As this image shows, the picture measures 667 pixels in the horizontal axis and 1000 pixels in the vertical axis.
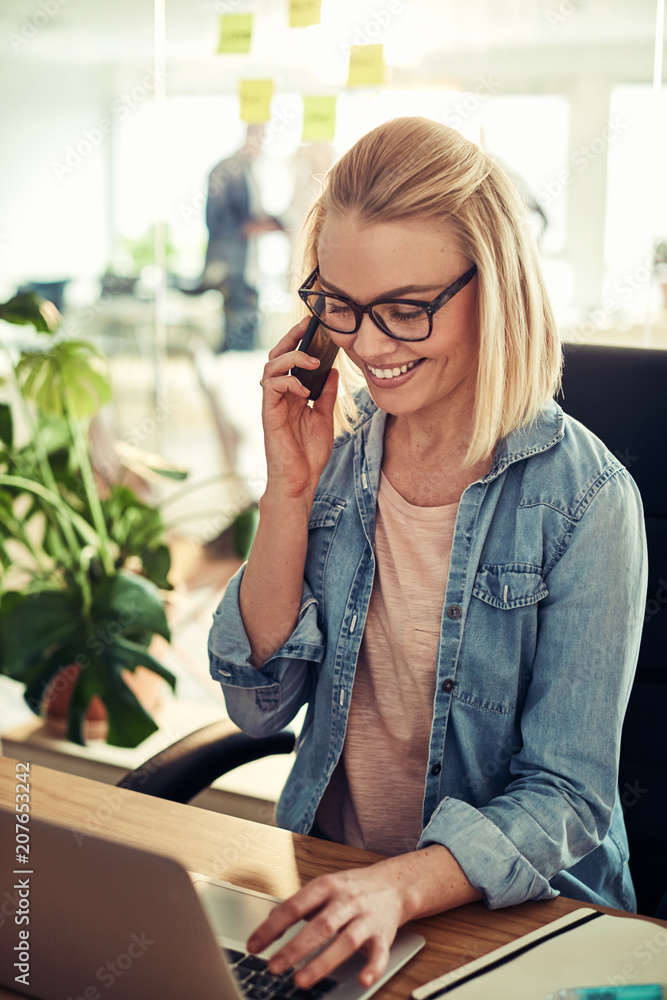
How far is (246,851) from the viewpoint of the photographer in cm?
88

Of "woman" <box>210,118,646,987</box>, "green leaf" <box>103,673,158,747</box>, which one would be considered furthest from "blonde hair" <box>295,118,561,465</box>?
"green leaf" <box>103,673,158,747</box>

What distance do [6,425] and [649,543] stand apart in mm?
1482

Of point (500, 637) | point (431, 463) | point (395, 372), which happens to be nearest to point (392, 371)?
point (395, 372)

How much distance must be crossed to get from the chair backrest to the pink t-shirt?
0.23 metres

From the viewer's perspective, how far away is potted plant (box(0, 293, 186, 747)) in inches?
74.0

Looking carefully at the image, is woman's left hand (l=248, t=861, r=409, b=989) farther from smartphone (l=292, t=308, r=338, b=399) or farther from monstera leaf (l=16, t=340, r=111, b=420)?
monstera leaf (l=16, t=340, r=111, b=420)

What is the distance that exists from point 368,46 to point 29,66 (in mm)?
1396

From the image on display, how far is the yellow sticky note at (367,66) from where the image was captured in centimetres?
215

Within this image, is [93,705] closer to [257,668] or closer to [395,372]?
[257,668]

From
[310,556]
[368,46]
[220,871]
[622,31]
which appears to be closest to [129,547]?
[310,556]

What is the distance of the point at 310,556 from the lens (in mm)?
1170

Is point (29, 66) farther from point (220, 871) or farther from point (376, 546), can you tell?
point (220, 871)

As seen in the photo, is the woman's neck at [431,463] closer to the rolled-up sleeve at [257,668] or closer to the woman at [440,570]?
the woman at [440,570]

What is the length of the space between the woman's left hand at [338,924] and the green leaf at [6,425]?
158 cm
